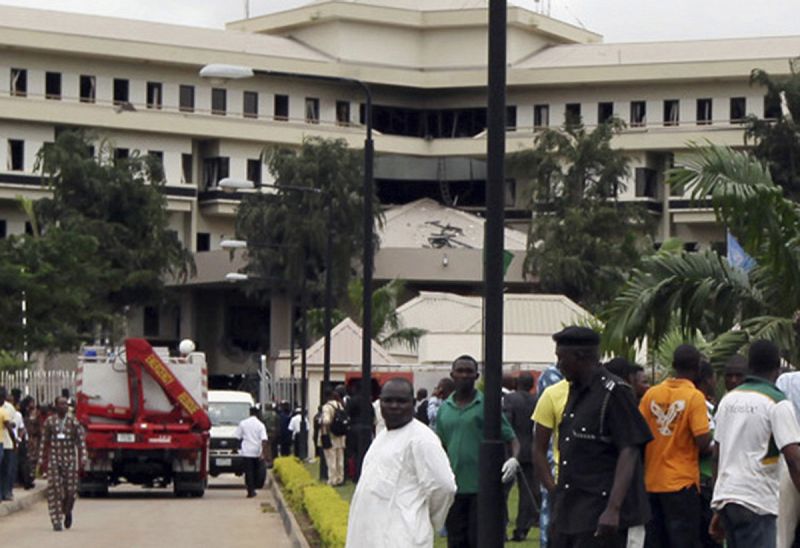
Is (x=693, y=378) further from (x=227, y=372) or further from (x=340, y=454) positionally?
(x=227, y=372)

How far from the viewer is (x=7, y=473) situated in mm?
31062

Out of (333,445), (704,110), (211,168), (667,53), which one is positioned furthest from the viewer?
(667,53)

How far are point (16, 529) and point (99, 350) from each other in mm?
10035

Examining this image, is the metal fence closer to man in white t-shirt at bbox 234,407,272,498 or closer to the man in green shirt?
man in white t-shirt at bbox 234,407,272,498

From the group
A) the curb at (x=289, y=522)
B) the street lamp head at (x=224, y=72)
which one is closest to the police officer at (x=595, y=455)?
the curb at (x=289, y=522)

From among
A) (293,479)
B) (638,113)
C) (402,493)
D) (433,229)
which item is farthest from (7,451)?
(638,113)

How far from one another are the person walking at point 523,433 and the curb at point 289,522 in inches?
111

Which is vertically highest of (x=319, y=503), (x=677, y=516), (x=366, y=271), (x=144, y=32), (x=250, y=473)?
(x=144, y=32)

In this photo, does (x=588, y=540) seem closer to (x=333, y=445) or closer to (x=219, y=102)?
(x=333, y=445)

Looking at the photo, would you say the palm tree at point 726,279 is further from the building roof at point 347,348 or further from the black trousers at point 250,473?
the building roof at point 347,348

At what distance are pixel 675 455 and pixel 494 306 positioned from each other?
1535 millimetres

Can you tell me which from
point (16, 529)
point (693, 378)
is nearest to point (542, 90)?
point (16, 529)

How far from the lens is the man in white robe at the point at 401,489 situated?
10.4 metres

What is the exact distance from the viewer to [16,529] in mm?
27562
